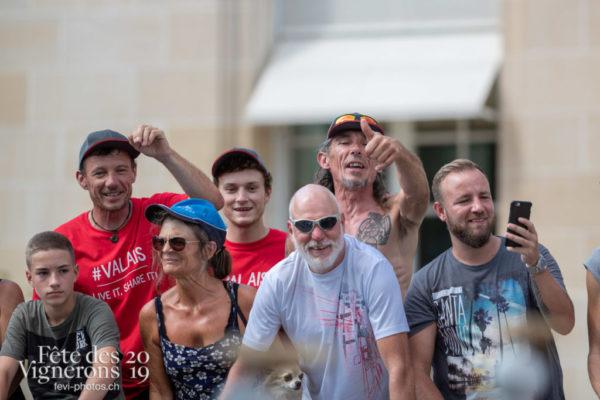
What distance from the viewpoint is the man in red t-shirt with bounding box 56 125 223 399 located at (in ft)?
13.6

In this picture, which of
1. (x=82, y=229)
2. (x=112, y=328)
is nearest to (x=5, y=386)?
(x=112, y=328)

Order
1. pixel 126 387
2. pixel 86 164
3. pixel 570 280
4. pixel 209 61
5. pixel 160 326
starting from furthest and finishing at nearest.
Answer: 1. pixel 209 61
2. pixel 570 280
3. pixel 86 164
4. pixel 126 387
5. pixel 160 326

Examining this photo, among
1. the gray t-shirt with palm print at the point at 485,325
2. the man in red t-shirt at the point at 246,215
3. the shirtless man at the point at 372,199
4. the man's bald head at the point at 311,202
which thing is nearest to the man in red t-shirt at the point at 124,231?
the man in red t-shirt at the point at 246,215

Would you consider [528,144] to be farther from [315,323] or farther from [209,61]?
[315,323]

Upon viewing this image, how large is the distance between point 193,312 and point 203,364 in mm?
238

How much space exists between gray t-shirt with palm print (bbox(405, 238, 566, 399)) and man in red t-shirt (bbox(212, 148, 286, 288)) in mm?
1037

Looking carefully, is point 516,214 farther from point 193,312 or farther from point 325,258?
point 193,312

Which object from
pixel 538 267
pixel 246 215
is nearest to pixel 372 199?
pixel 246 215

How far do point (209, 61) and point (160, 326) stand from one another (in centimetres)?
577

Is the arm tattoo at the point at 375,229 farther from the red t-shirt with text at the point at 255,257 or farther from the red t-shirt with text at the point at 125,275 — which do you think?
the red t-shirt with text at the point at 125,275

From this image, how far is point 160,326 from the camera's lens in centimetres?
384

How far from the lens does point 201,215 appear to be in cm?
388

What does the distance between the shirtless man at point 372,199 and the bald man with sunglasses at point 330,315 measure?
0.62m

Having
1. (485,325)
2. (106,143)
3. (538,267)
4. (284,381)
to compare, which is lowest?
(284,381)
